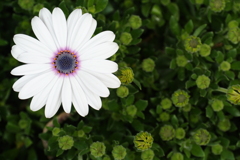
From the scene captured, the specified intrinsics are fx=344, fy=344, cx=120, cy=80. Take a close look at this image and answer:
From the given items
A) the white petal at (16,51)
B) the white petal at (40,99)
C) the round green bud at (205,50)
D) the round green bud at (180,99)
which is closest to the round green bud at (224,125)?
the round green bud at (180,99)

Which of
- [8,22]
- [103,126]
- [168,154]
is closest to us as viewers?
[168,154]

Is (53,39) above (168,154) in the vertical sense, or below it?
above

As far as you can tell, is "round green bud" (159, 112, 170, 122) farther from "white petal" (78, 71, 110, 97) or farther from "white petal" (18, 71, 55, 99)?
"white petal" (18, 71, 55, 99)

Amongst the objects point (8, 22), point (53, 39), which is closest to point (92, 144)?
point (53, 39)

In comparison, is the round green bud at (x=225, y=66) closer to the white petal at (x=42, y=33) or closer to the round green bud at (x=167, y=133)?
the round green bud at (x=167, y=133)

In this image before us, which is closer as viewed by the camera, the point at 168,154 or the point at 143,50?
the point at 168,154

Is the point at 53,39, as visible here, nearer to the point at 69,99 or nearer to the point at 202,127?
the point at 69,99

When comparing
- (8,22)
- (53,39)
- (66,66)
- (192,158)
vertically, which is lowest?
(192,158)

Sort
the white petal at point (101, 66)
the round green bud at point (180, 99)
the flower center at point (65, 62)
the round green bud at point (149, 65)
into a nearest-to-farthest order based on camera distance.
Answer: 1. the white petal at point (101, 66)
2. the flower center at point (65, 62)
3. the round green bud at point (180, 99)
4. the round green bud at point (149, 65)
